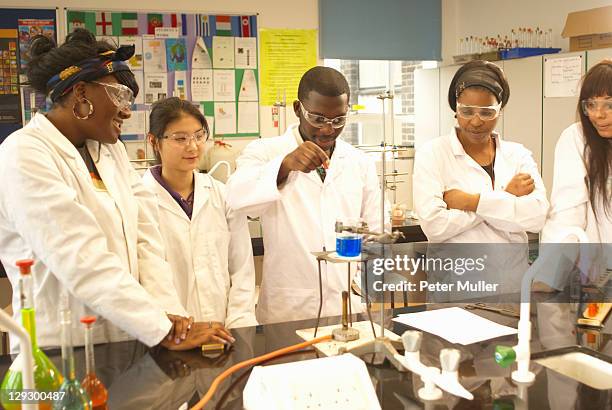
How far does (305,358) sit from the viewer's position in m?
1.54

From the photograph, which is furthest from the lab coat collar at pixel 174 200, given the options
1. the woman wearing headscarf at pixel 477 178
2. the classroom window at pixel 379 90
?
the classroom window at pixel 379 90

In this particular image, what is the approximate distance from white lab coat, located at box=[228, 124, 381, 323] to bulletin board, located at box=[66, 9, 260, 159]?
3058 millimetres

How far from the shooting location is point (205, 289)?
204 centimetres

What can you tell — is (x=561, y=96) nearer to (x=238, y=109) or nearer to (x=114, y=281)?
(x=238, y=109)

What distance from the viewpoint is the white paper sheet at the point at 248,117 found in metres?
5.31

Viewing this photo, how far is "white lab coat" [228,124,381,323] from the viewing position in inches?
84.8

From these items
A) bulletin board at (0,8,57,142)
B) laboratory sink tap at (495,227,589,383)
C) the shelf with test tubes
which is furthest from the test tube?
the shelf with test tubes

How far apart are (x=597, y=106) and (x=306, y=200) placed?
1.05m

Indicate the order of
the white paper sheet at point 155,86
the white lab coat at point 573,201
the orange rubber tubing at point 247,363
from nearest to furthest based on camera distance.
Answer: the orange rubber tubing at point 247,363, the white lab coat at point 573,201, the white paper sheet at point 155,86

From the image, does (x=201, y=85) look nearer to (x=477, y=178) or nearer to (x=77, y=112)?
(x=477, y=178)

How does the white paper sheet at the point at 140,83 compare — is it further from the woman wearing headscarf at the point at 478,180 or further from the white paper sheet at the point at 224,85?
the woman wearing headscarf at the point at 478,180

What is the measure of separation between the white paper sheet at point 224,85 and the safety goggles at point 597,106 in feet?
11.5

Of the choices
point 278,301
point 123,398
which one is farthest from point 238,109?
point 123,398

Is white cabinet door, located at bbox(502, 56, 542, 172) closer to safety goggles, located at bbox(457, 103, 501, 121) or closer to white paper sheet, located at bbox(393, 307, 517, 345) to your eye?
safety goggles, located at bbox(457, 103, 501, 121)
